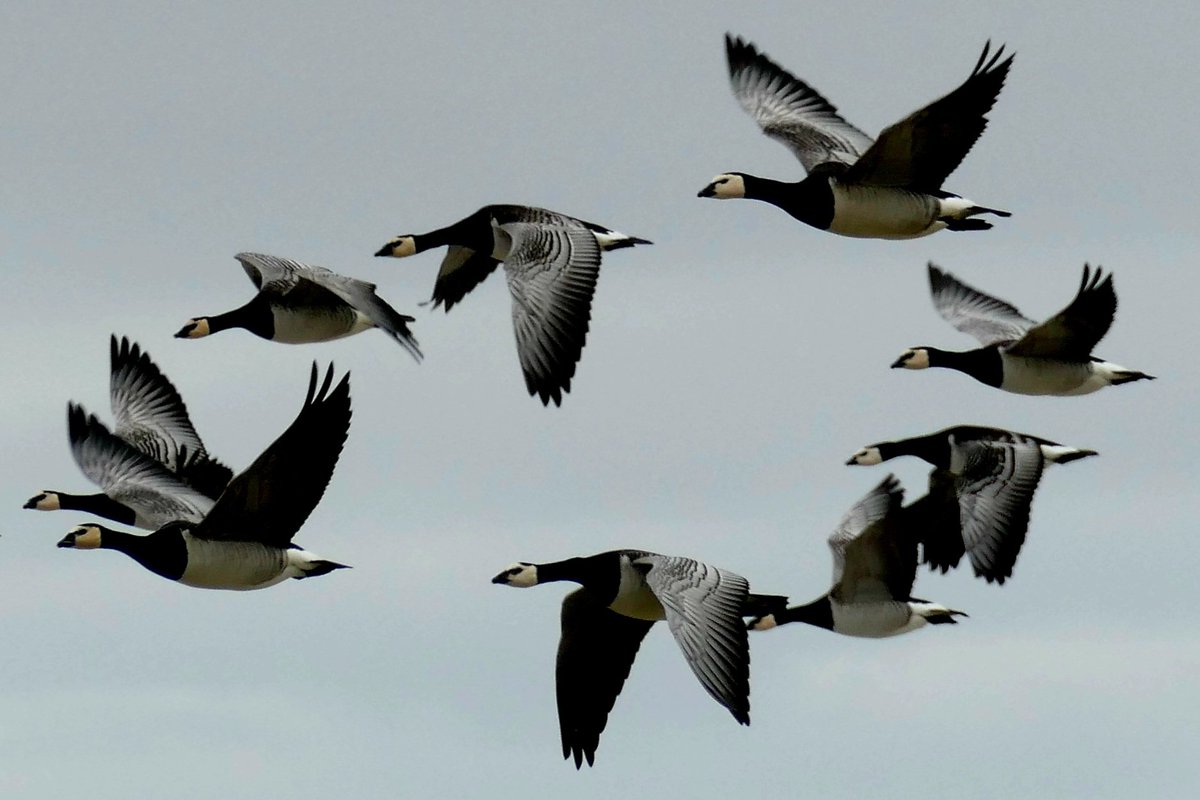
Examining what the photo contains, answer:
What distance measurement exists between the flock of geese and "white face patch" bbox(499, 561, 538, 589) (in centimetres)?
3

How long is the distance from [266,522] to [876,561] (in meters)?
5.35

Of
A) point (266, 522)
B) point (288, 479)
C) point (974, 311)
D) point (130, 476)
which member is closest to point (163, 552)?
point (266, 522)

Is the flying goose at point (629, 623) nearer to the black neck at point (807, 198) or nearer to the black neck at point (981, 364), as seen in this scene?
the black neck at point (807, 198)

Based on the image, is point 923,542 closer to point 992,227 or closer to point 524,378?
point 992,227

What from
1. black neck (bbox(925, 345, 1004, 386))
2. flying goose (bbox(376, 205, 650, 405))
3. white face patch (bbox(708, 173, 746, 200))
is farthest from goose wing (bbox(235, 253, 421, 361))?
black neck (bbox(925, 345, 1004, 386))

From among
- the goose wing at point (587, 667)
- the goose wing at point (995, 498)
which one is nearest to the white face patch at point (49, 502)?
the goose wing at point (587, 667)

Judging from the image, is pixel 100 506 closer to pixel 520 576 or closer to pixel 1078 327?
pixel 520 576

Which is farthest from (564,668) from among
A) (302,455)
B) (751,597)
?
(302,455)

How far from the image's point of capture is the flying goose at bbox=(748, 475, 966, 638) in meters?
19.3

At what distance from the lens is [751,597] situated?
1722 cm

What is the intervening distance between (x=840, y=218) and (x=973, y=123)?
140cm

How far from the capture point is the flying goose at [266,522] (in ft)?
51.3

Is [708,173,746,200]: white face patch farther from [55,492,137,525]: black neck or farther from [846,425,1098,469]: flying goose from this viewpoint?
[55,492,137,525]: black neck

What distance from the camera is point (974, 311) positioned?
23.2 m
